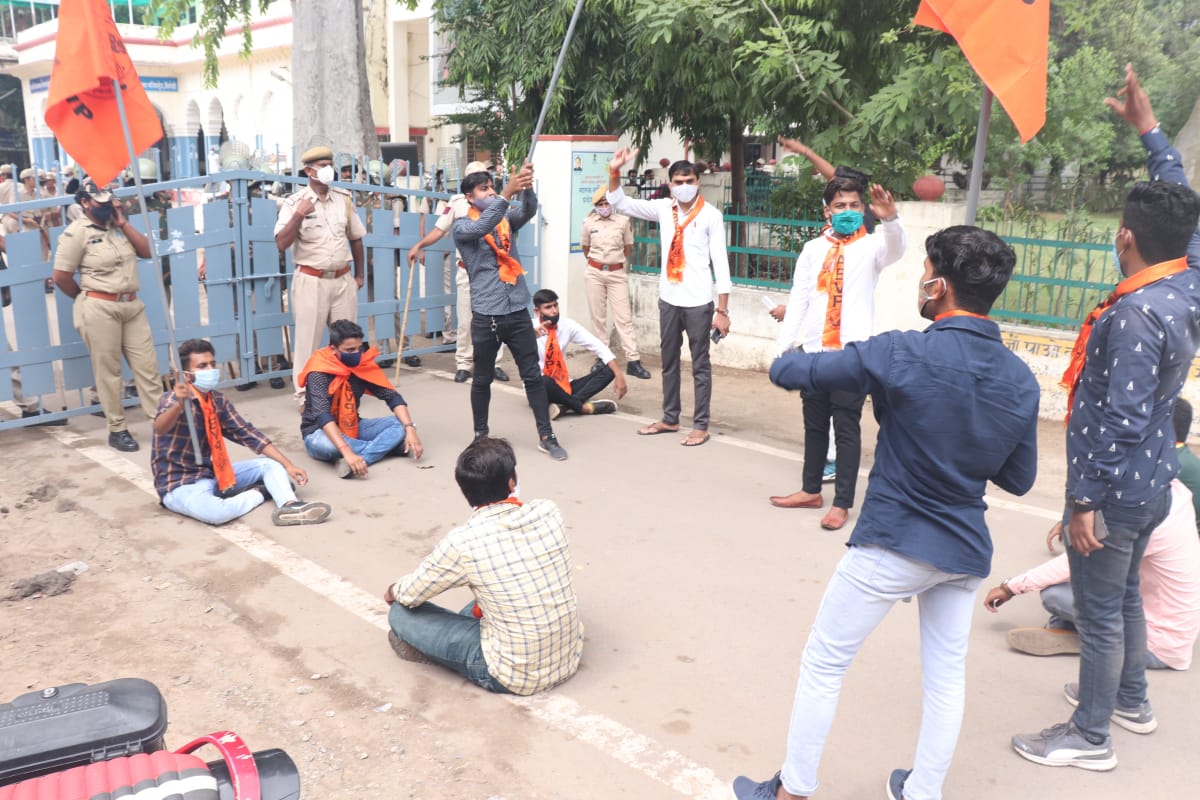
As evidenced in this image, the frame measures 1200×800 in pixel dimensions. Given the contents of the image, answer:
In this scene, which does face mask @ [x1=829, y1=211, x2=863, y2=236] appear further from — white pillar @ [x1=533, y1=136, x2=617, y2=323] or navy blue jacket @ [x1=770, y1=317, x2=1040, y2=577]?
white pillar @ [x1=533, y1=136, x2=617, y2=323]

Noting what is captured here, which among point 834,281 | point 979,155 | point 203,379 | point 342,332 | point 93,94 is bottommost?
point 203,379

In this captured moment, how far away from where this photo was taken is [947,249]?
2.76 metres

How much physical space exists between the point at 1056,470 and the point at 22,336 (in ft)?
22.9

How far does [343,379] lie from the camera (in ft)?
21.2

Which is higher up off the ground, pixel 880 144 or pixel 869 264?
pixel 880 144

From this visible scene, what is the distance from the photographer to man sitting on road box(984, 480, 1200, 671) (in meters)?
3.75

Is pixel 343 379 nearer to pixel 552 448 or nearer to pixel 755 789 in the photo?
pixel 552 448

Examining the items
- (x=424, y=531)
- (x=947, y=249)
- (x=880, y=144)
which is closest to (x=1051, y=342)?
(x=880, y=144)

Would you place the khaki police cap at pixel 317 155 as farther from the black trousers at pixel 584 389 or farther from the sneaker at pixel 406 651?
the sneaker at pixel 406 651

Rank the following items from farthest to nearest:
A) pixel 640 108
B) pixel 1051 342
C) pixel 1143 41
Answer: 1. pixel 1143 41
2. pixel 640 108
3. pixel 1051 342

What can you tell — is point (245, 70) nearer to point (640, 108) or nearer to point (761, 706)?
point (640, 108)

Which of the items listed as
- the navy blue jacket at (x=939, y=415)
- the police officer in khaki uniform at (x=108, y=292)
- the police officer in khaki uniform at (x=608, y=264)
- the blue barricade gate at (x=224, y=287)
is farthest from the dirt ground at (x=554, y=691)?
the police officer in khaki uniform at (x=608, y=264)

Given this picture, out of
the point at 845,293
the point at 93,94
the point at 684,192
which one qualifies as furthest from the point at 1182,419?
the point at 93,94

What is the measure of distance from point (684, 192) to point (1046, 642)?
3.78 meters
